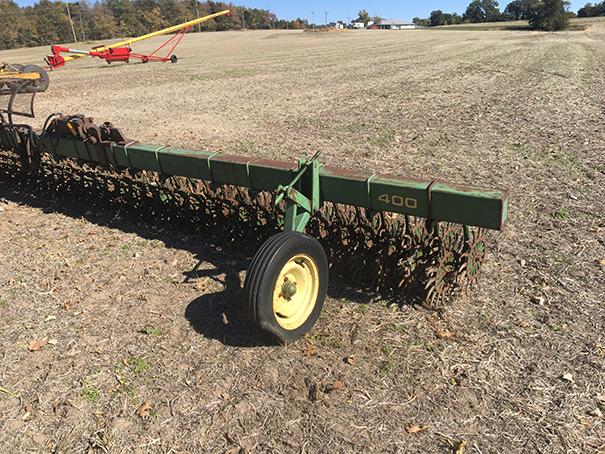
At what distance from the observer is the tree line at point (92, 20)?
55531 millimetres

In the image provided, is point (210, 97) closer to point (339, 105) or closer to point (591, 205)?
point (339, 105)

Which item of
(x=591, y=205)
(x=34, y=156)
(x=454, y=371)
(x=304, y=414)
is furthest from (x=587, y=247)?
(x=34, y=156)

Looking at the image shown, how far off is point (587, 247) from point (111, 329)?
349cm

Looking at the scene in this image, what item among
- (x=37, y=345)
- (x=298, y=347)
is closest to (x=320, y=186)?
(x=298, y=347)

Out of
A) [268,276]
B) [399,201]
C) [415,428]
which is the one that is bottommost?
[415,428]

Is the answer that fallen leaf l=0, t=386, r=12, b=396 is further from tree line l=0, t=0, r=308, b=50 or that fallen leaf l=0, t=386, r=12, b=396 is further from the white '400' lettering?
tree line l=0, t=0, r=308, b=50

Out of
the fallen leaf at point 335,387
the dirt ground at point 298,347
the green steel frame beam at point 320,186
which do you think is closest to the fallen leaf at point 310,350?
the dirt ground at point 298,347

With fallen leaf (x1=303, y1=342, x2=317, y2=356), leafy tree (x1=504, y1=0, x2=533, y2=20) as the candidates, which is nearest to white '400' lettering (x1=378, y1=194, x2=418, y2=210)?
fallen leaf (x1=303, y1=342, x2=317, y2=356)

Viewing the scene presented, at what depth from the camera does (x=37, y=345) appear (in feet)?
10.0

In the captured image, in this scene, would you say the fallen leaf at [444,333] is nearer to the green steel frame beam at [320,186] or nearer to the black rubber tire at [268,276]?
the green steel frame beam at [320,186]

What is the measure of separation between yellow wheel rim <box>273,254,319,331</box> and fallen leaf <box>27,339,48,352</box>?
1.45 meters

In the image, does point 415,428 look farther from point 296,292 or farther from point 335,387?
point 296,292

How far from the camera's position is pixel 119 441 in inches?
93.0

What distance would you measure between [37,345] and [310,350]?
164 cm
